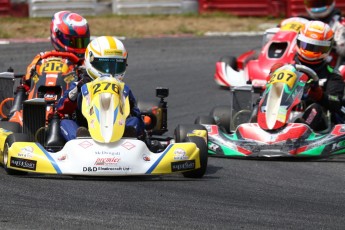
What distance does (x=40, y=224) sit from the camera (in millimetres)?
6227

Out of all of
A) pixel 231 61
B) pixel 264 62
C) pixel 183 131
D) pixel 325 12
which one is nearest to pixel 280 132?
pixel 183 131

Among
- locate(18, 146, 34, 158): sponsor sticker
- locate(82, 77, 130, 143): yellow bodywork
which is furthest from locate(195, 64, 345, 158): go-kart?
locate(18, 146, 34, 158): sponsor sticker

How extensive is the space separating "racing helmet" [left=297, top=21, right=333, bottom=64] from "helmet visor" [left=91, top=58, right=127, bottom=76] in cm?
260

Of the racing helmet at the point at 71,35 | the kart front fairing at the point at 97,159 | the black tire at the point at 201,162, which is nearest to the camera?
the kart front fairing at the point at 97,159

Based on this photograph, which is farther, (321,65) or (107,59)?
(321,65)

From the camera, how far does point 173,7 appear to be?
2009cm

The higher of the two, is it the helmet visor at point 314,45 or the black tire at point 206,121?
the helmet visor at point 314,45

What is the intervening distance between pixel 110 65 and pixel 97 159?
1088 mm

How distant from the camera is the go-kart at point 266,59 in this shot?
537 inches

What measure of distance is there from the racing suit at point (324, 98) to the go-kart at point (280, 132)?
0.10 meters

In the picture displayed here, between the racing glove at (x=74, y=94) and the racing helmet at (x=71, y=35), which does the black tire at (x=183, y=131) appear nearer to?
the racing glove at (x=74, y=94)

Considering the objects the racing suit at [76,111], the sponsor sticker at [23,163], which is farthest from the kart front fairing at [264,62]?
the sponsor sticker at [23,163]

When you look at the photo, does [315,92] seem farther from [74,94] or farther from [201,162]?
[74,94]

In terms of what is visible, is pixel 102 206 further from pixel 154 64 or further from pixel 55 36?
pixel 154 64
